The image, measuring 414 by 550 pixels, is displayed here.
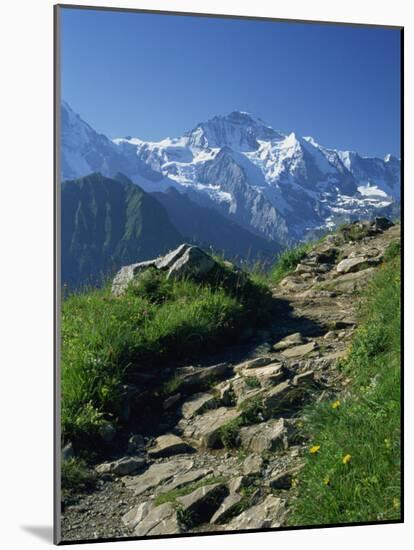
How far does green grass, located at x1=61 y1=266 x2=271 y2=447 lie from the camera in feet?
19.4

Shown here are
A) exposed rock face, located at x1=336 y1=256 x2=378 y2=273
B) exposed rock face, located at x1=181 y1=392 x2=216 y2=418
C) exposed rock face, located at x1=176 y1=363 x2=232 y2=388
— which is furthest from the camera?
exposed rock face, located at x1=336 y1=256 x2=378 y2=273

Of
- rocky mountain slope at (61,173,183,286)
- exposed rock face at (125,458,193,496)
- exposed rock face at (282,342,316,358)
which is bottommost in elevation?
exposed rock face at (125,458,193,496)

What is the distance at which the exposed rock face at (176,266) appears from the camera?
632cm

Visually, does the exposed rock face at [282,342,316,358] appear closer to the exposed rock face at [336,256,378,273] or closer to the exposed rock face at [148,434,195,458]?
the exposed rock face at [336,256,378,273]

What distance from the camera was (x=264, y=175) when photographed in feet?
22.1

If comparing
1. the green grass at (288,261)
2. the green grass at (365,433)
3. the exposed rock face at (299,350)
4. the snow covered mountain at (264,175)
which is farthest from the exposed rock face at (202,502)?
the snow covered mountain at (264,175)

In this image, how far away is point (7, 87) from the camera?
5992mm

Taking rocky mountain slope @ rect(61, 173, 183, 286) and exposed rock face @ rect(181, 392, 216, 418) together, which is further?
exposed rock face @ rect(181, 392, 216, 418)

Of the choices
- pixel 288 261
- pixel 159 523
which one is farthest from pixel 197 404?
pixel 288 261

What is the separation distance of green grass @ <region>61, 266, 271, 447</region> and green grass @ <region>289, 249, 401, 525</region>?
0.84 metres

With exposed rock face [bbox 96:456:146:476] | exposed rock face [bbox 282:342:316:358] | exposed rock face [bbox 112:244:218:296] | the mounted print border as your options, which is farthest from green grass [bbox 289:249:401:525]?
exposed rock face [bbox 112:244:218:296]

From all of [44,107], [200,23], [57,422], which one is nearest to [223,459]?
[57,422]

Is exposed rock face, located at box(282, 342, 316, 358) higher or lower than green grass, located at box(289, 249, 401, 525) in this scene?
higher
